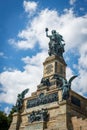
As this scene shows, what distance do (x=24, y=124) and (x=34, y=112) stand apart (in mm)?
2446

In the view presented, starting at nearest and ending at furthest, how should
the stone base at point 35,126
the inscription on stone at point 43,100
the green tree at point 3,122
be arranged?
the stone base at point 35,126 < the inscription on stone at point 43,100 < the green tree at point 3,122

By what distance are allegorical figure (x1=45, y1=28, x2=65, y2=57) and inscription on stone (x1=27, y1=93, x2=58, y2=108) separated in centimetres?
900

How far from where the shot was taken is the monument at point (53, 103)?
94.3 ft

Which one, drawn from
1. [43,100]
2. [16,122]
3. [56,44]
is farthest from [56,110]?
[56,44]

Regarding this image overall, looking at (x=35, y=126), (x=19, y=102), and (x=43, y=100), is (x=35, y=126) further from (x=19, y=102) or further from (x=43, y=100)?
(x=19, y=102)

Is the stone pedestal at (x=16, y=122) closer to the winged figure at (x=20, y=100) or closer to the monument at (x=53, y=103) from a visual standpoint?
the monument at (x=53, y=103)

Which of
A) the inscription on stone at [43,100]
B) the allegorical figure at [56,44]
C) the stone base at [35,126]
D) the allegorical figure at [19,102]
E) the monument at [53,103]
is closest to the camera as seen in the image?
the monument at [53,103]

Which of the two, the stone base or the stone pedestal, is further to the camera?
the stone pedestal

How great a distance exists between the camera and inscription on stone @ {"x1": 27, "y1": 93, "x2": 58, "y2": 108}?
31.6m

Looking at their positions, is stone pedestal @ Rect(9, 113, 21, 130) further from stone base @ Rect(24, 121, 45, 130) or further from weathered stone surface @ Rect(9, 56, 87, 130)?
stone base @ Rect(24, 121, 45, 130)

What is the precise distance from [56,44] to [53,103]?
11888 millimetres

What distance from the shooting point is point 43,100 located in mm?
32812

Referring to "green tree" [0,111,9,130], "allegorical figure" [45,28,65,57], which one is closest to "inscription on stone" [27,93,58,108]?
"green tree" [0,111,9,130]

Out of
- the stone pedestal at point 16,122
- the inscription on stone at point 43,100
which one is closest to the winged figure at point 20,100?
the stone pedestal at point 16,122
